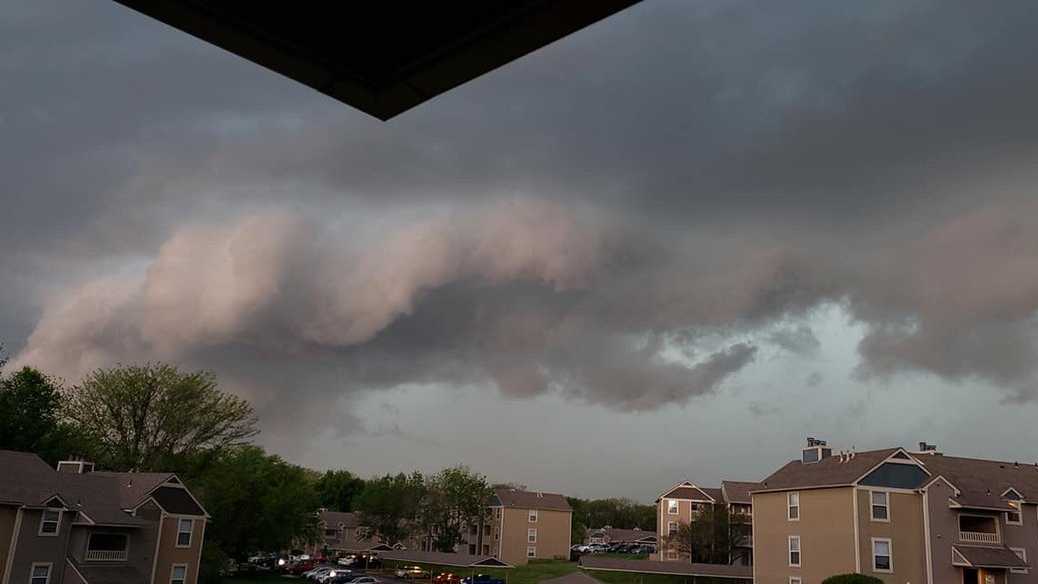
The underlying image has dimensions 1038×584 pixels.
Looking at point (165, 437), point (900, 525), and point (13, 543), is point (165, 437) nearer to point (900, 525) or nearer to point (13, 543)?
point (13, 543)

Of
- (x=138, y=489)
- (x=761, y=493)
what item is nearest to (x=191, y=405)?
(x=138, y=489)

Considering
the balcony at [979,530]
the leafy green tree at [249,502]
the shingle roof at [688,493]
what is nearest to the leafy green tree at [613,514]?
the shingle roof at [688,493]

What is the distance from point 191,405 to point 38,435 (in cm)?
1048

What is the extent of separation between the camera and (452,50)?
4250mm

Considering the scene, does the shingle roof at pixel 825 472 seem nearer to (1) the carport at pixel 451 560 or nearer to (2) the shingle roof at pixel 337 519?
(1) the carport at pixel 451 560

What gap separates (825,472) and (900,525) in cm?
500

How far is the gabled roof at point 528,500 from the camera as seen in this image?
9331cm

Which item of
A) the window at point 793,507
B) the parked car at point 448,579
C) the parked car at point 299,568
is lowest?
the parked car at point 299,568

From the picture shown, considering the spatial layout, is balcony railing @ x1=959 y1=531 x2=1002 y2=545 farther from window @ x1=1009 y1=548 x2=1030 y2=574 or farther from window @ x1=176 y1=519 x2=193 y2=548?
window @ x1=176 y1=519 x2=193 y2=548

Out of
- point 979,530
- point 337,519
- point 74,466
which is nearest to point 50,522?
point 74,466

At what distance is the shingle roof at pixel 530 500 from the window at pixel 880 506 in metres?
51.6

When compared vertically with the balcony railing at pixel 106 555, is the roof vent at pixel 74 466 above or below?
above

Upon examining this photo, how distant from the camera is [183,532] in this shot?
49.2 meters

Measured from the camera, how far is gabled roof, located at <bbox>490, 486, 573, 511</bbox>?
93.3 metres
